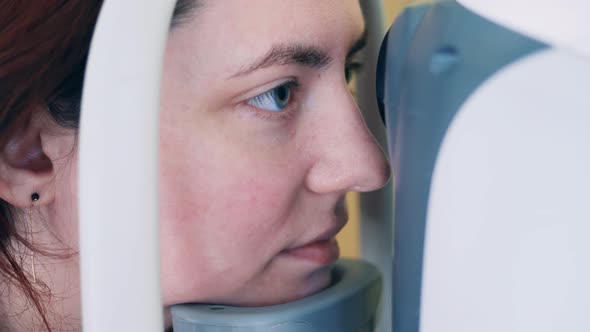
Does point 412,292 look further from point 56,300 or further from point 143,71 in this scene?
point 56,300

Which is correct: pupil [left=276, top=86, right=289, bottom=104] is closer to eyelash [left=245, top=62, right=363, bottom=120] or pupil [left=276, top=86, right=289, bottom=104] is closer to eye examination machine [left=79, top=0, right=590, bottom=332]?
eyelash [left=245, top=62, right=363, bottom=120]

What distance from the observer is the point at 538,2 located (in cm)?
39

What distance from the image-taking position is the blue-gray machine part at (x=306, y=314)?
651 millimetres

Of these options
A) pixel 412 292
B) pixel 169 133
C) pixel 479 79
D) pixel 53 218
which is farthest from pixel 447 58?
pixel 53 218

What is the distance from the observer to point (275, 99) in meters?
0.67

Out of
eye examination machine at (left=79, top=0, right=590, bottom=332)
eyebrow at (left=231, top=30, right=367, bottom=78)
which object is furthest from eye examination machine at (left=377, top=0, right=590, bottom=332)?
eyebrow at (left=231, top=30, right=367, bottom=78)

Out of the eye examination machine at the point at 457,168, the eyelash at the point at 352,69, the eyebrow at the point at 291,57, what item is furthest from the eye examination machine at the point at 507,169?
the eyelash at the point at 352,69

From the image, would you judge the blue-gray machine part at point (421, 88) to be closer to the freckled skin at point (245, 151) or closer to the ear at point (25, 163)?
the freckled skin at point (245, 151)

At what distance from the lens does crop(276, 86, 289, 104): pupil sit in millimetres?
671

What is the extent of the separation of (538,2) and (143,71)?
234 millimetres

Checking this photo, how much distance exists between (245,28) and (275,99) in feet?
0.26

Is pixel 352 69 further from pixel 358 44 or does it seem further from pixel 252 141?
pixel 252 141

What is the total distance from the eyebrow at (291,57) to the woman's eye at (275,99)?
30mm

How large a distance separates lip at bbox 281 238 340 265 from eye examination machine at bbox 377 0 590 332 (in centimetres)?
26
